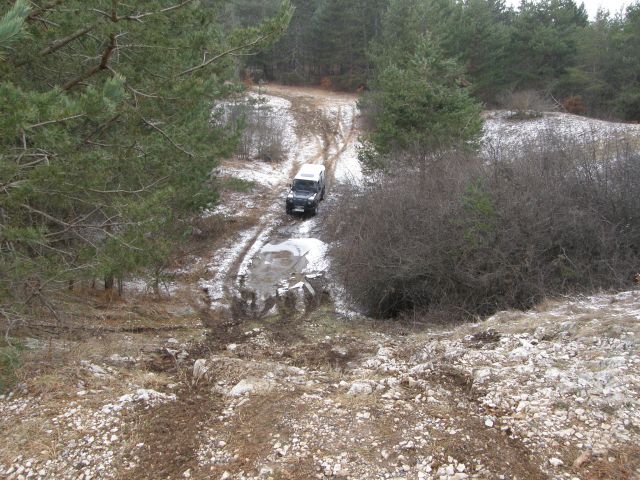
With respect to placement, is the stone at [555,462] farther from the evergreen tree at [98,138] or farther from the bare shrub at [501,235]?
the bare shrub at [501,235]

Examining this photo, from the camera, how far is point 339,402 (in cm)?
600

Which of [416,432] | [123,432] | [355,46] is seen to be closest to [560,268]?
[416,432]

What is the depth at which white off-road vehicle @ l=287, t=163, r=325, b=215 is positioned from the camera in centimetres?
2238

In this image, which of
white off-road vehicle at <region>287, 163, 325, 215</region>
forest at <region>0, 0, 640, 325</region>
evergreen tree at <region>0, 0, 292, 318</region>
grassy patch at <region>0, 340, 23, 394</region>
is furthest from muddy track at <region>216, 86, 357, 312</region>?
grassy patch at <region>0, 340, 23, 394</region>

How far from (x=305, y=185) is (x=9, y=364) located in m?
17.7

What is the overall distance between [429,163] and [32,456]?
44.0ft

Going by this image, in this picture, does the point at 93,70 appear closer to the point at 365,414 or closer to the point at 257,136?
the point at 365,414

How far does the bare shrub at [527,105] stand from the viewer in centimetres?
3397

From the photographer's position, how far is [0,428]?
17.9 feet

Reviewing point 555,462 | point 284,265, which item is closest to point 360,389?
point 555,462

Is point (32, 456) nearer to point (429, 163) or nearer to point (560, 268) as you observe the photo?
point (560, 268)

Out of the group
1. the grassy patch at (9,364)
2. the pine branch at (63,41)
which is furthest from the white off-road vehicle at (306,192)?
the grassy patch at (9,364)

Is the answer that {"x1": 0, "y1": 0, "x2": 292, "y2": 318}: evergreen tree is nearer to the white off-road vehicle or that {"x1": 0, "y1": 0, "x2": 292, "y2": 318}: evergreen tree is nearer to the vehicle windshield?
the white off-road vehicle

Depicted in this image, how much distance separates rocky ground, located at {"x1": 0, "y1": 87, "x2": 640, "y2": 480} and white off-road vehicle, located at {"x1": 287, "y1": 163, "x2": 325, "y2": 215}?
1223cm
